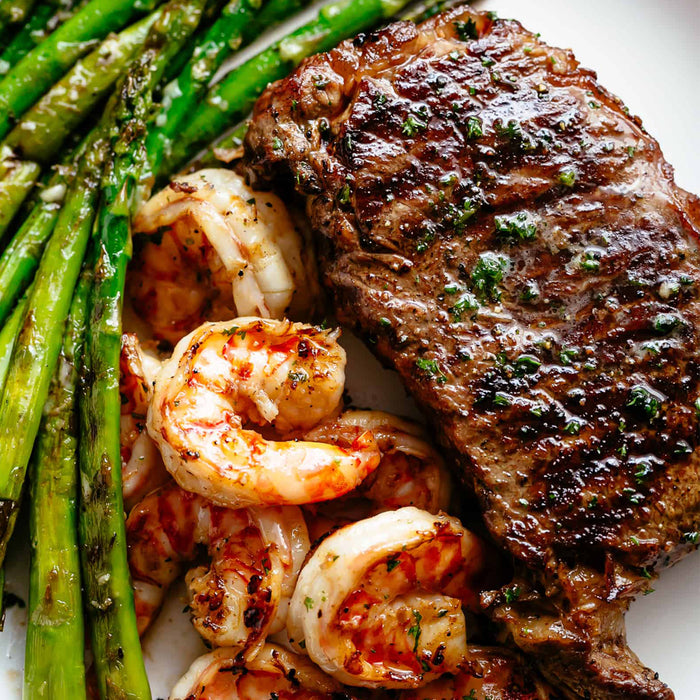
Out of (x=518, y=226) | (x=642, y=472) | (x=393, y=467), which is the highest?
(x=518, y=226)

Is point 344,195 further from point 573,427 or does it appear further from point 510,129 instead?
point 573,427

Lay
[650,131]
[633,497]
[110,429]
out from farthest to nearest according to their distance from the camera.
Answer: [650,131] < [110,429] < [633,497]

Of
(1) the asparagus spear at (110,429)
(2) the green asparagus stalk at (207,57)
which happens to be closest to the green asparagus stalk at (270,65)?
(2) the green asparagus stalk at (207,57)

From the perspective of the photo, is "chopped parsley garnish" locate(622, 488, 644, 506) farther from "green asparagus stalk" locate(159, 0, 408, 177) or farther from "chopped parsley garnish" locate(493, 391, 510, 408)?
"green asparagus stalk" locate(159, 0, 408, 177)

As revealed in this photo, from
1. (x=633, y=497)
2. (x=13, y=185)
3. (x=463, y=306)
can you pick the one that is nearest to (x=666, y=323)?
(x=633, y=497)

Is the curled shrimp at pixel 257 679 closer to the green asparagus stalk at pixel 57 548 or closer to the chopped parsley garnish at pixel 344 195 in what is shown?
the green asparagus stalk at pixel 57 548

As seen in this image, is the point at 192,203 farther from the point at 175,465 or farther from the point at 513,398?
the point at 513,398

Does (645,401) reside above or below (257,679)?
above

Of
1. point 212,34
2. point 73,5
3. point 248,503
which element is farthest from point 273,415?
point 73,5
